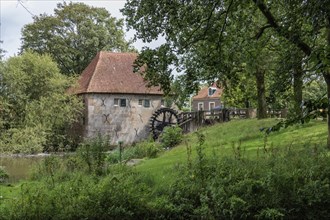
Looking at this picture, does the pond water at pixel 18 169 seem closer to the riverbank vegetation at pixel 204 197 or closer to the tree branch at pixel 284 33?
the riverbank vegetation at pixel 204 197

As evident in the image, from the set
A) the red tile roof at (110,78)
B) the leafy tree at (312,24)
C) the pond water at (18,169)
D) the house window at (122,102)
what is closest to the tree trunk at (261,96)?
the pond water at (18,169)

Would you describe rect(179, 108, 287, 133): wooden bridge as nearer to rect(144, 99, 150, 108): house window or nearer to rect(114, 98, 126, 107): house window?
rect(144, 99, 150, 108): house window

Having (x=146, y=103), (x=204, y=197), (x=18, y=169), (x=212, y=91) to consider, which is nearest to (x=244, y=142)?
(x=204, y=197)

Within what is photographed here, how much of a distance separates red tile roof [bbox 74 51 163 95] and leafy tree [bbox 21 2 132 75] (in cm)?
446

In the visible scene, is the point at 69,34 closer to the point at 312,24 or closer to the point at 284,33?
the point at 284,33

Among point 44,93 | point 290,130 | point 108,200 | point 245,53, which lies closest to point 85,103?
point 44,93

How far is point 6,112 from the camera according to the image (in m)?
30.7

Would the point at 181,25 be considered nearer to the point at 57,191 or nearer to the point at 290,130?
the point at 57,191

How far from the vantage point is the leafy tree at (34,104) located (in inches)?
1162

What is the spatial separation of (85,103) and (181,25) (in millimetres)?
28196

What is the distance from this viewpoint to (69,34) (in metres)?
40.1

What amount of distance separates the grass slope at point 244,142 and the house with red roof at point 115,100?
15.5 meters

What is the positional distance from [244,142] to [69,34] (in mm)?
29817

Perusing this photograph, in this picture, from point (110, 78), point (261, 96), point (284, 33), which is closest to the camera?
point (284, 33)
